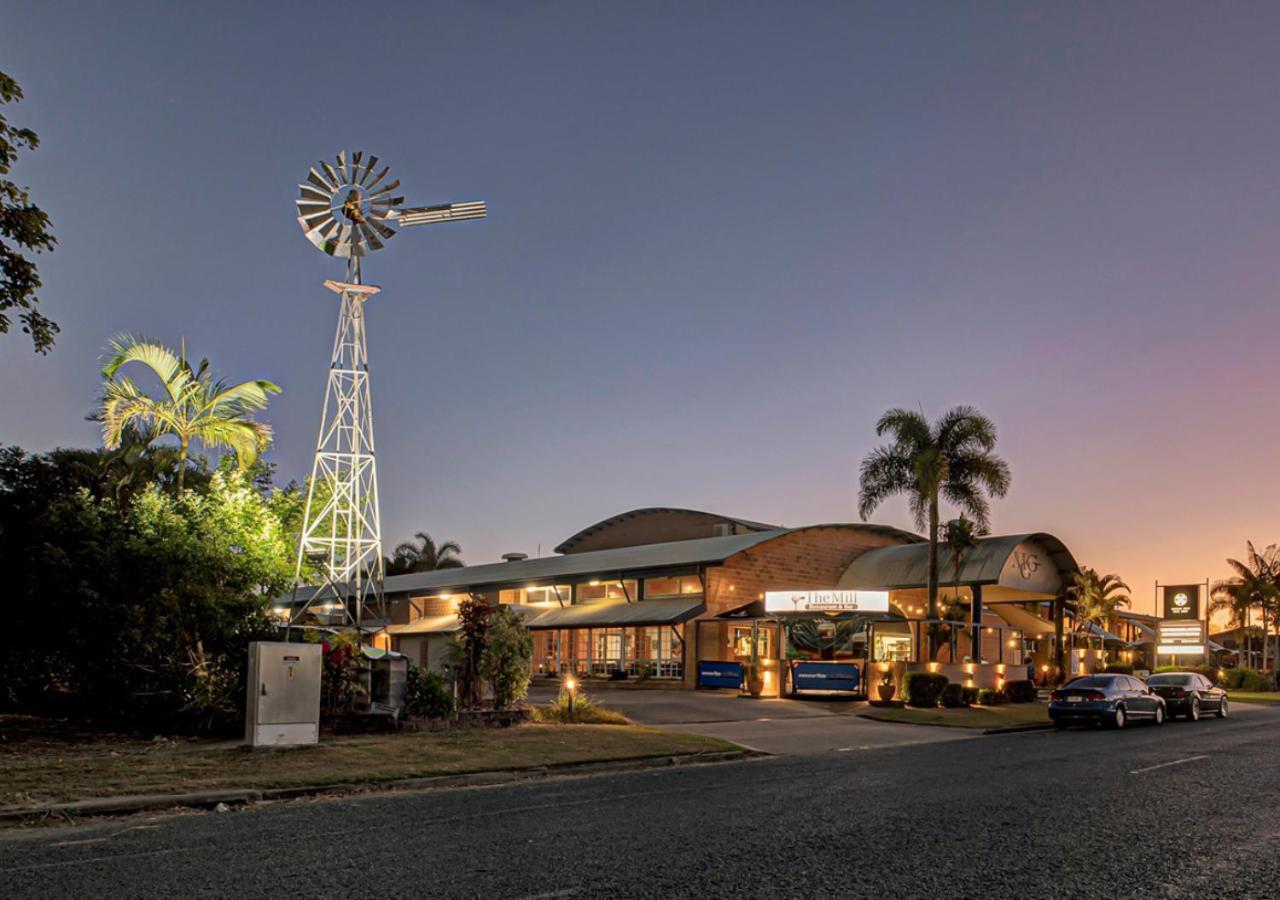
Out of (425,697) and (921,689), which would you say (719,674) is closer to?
(921,689)

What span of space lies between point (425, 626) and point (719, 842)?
46130 mm

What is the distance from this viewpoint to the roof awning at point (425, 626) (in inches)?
2042

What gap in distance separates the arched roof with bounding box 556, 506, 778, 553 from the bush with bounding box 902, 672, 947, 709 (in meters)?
25.5

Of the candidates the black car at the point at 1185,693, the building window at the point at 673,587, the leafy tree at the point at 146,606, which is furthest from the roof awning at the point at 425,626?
the black car at the point at 1185,693

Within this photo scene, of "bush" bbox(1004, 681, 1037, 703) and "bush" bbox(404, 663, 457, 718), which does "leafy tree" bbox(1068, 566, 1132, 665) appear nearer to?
"bush" bbox(1004, 681, 1037, 703)

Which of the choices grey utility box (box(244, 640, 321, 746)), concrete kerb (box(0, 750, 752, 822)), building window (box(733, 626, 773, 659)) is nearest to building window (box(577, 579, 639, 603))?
building window (box(733, 626, 773, 659))

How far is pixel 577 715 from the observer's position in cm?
2378

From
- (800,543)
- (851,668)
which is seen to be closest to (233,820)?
(851,668)

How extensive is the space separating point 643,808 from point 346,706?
9564 millimetres

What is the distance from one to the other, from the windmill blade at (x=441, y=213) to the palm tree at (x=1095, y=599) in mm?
30061

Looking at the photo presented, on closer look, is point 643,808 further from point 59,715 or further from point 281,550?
point 59,715

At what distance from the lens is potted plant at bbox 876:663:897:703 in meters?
33.3

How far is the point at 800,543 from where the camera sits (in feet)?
149

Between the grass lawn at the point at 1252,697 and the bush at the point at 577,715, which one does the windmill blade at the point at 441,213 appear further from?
the grass lawn at the point at 1252,697
